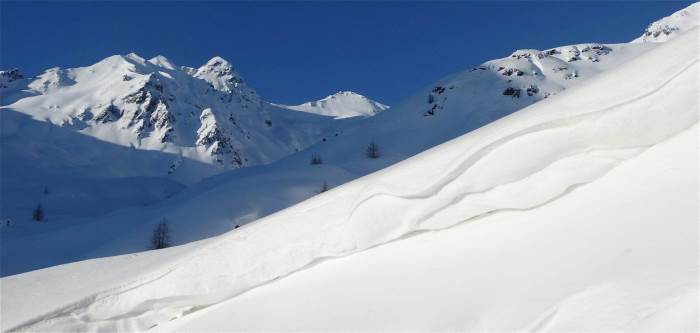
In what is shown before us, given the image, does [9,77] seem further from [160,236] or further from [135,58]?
[160,236]

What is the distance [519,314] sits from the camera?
1.36m

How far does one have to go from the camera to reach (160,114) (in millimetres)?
87938

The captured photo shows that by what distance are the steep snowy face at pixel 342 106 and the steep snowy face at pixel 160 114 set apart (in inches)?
546

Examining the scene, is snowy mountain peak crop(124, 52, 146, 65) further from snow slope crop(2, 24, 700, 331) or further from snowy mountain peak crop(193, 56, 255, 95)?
snow slope crop(2, 24, 700, 331)

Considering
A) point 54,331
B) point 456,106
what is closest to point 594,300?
point 54,331

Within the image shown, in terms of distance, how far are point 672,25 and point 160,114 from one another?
259 feet

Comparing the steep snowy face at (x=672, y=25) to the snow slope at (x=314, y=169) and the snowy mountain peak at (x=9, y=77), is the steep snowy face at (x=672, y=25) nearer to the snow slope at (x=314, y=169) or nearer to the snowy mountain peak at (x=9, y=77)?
the snow slope at (x=314, y=169)

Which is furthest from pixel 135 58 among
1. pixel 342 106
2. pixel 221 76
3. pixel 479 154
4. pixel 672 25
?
pixel 479 154

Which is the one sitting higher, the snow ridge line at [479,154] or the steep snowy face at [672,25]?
the steep snowy face at [672,25]

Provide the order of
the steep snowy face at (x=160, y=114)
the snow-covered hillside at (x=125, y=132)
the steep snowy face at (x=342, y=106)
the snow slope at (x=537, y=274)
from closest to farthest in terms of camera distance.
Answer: the snow slope at (x=537, y=274)
the snow-covered hillside at (x=125, y=132)
the steep snowy face at (x=160, y=114)
the steep snowy face at (x=342, y=106)

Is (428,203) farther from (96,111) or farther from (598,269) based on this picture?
(96,111)

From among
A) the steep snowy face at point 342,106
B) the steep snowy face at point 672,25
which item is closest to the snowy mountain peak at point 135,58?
the steep snowy face at point 342,106

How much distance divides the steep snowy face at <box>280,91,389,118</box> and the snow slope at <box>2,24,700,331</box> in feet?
427

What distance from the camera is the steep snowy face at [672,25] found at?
59719 mm
